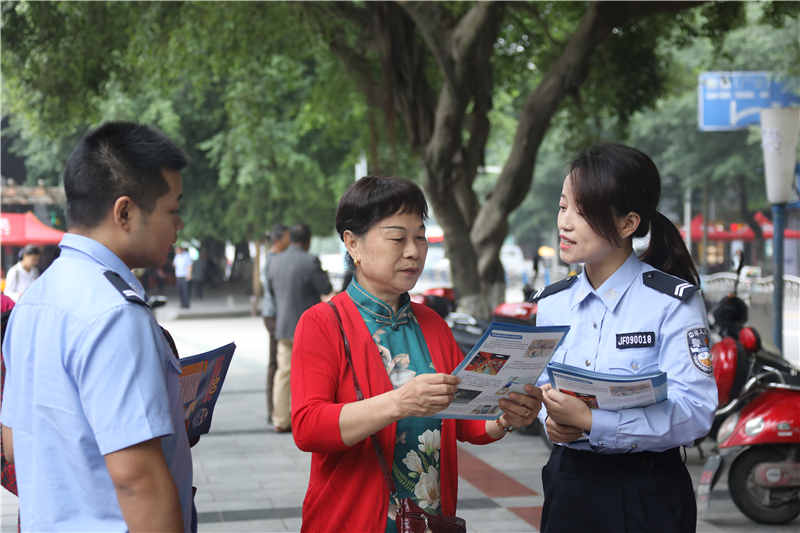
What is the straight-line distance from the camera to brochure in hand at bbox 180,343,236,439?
1.96 meters

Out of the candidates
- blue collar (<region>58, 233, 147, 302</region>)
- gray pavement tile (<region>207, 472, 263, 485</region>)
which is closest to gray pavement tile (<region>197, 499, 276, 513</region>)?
gray pavement tile (<region>207, 472, 263, 485</region>)

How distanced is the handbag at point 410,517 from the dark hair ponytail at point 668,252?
1012 mm

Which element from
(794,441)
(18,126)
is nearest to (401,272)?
(794,441)

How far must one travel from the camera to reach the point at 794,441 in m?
4.64

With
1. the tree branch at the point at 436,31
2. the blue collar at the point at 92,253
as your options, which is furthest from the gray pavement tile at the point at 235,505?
the tree branch at the point at 436,31

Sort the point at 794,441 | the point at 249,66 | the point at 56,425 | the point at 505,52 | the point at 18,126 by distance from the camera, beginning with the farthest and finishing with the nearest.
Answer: the point at 18,126
the point at 505,52
the point at 249,66
the point at 794,441
the point at 56,425

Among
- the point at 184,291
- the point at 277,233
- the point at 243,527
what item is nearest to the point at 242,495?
the point at 243,527

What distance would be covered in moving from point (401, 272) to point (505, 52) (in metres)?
11.9

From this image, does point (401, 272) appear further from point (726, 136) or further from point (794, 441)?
point (726, 136)

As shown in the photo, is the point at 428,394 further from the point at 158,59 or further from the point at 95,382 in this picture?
the point at 158,59

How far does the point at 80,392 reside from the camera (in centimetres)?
153

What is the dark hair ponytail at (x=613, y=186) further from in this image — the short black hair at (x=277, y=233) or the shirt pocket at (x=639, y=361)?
the short black hair at (x=277, y=233)

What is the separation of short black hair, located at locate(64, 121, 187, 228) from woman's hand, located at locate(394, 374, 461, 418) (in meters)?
0.74

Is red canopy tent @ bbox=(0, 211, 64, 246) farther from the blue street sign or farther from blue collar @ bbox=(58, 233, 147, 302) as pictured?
blue collar @ bbox=(58, 233, 147, 302)
